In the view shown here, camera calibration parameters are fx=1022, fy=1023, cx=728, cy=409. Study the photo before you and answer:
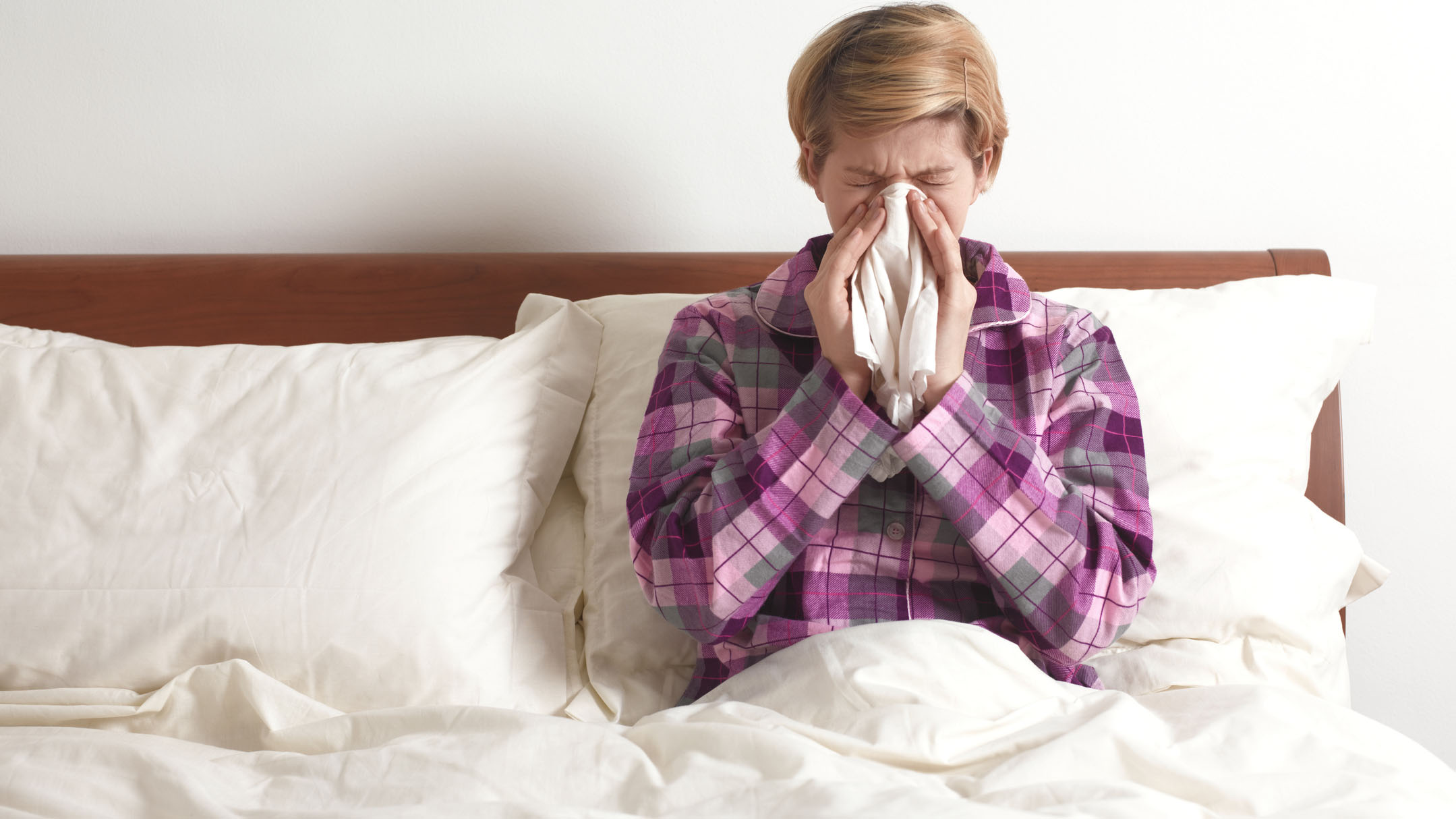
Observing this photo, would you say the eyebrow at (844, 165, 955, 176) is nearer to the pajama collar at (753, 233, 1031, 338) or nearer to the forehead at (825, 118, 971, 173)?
the forehead at (825, 118, 971, 173)

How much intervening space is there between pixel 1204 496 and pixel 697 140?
0.82 m

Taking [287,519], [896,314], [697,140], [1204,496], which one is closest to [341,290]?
[287,519]

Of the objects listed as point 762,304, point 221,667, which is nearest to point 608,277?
point 762,304

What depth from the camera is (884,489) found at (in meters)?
1.05

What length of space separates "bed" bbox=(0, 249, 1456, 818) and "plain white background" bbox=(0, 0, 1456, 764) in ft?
0.32

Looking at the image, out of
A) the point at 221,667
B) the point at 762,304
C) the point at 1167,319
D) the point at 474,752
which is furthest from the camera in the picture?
the point at 1167,319

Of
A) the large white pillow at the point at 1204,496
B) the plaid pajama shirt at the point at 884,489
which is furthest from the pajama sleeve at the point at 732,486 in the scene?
the large white pillow at the point at 1204,496

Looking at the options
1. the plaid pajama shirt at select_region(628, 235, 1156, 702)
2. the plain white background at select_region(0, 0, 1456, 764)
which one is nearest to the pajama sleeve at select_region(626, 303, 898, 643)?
the plaid pajama shirt at select_region(628, 235, 1156, 702)

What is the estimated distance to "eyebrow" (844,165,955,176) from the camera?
1001mm

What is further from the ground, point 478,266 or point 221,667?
point 478,266

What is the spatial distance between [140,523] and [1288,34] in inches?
62.6

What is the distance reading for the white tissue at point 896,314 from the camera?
37.5 inches

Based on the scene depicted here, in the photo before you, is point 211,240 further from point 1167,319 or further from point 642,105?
point 1167,319

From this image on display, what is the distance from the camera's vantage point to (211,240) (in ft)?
4.85
